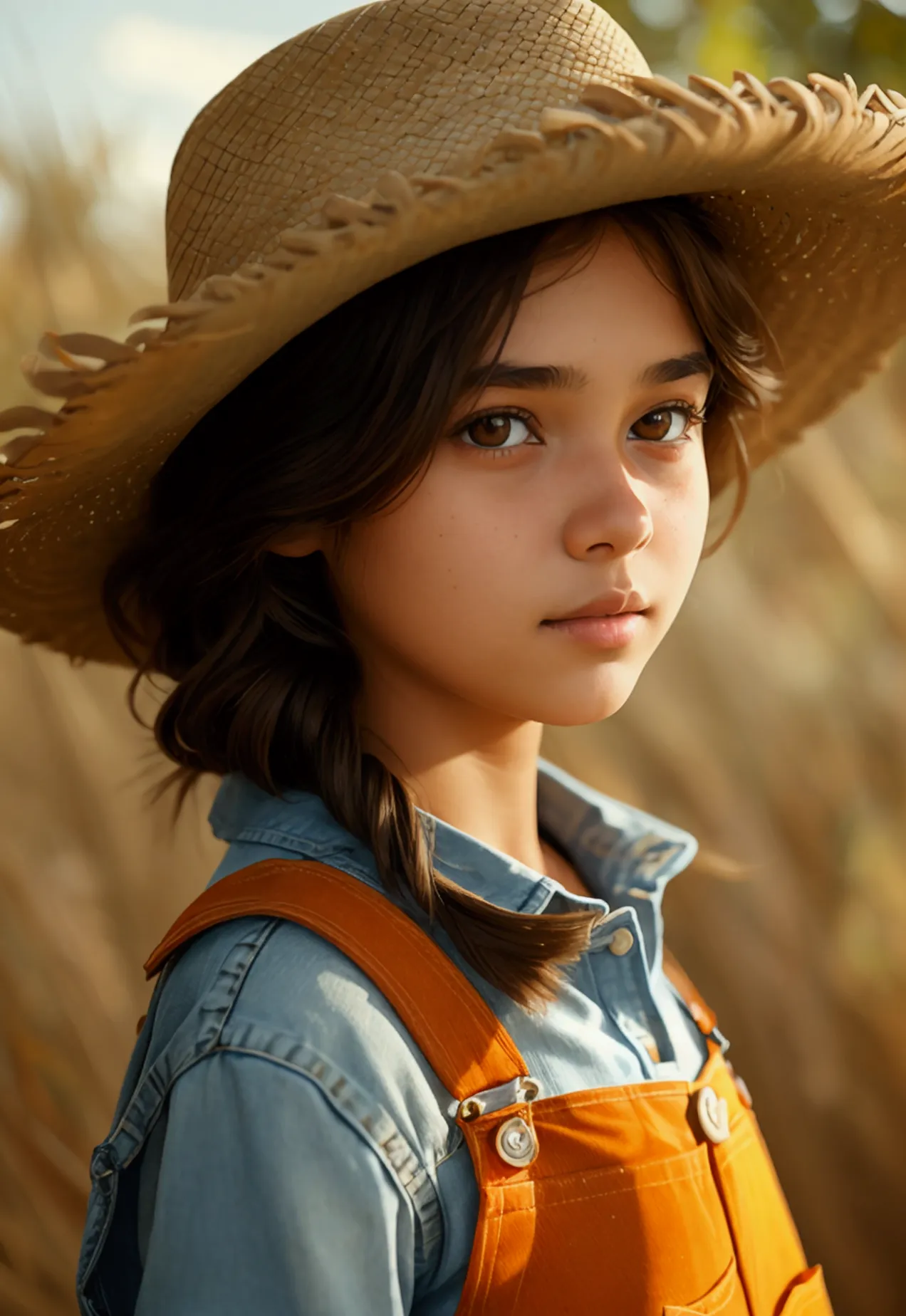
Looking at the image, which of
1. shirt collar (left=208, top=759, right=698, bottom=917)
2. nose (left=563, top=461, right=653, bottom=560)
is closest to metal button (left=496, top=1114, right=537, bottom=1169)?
shirt collar (left=208, top=759, right=698, bottom=917)

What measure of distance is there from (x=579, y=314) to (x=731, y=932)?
1358 mm

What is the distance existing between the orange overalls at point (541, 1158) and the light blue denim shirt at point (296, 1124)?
20 mm

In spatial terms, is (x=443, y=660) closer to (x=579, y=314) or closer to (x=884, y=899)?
(x=579, y=314)

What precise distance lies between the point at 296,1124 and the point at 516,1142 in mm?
185

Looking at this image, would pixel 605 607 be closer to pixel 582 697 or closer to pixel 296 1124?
pixel 582 697

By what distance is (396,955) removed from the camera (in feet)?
3.29

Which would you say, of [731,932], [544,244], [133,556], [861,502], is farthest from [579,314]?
→ [731,932]

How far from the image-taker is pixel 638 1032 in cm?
120

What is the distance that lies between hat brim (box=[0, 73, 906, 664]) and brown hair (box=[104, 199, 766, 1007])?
0.16 feet

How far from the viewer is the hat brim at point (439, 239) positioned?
864 mm

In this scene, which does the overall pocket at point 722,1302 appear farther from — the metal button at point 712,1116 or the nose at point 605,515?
the nose at point 605,515

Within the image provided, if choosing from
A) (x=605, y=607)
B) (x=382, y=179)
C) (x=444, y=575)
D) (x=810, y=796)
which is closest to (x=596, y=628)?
(x=605, y=607)

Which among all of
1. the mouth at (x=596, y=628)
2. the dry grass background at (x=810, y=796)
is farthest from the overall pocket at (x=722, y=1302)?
the dry grass background at (x=810, y=796)

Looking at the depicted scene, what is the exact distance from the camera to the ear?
1.11 m
